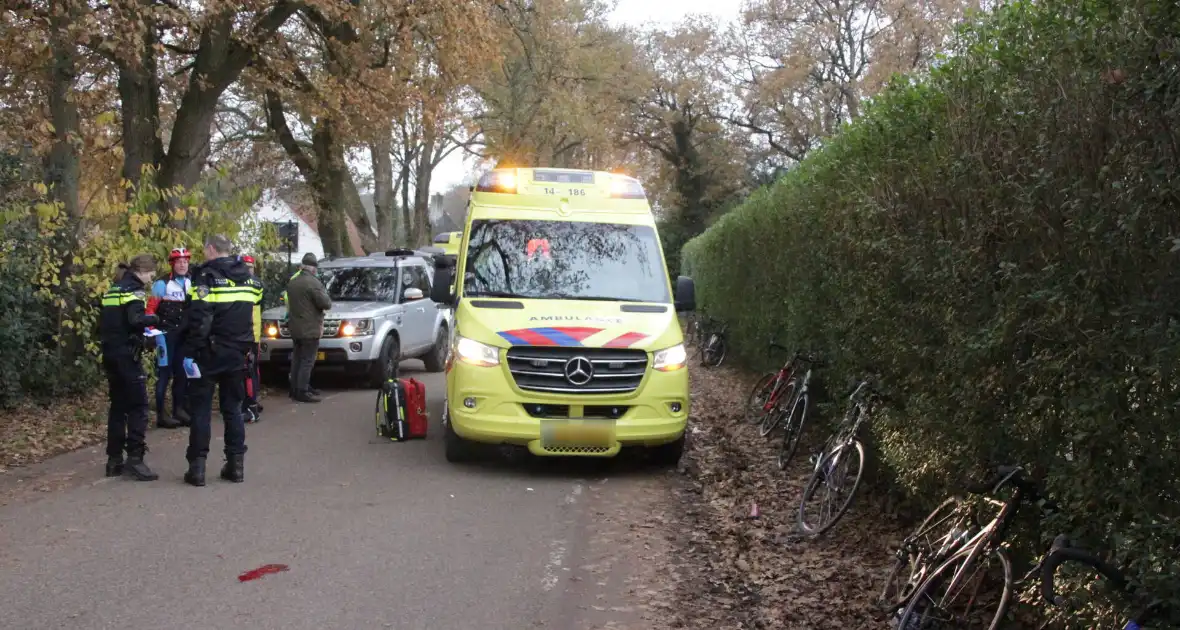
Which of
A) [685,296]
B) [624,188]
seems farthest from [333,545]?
[624,188]

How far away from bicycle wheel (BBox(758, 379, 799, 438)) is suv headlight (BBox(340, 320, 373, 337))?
6343mm

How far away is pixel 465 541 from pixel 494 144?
29060 mm

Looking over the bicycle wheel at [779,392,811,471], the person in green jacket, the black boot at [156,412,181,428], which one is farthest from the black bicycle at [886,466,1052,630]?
the person in green jacket

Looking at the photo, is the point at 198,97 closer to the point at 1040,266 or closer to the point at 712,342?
the point at 712,342

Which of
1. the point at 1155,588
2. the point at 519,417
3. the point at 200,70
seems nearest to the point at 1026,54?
the point at 1155,588

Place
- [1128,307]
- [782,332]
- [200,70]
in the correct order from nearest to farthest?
[1128,307] < [782,332] < [200,70]

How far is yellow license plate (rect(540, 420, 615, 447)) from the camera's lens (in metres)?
8.54

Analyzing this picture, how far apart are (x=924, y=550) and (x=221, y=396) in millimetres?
5749

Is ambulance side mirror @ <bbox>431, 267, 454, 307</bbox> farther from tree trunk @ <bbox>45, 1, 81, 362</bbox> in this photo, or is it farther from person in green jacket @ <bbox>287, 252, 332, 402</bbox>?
A: tree trunk @ <bbox>45, 1, 81, 362</bbox>

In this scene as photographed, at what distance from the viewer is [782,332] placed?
11875mm

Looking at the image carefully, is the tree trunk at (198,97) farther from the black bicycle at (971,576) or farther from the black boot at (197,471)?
the black bicycle at (971,576)

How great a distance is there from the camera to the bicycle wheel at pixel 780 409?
10021mm

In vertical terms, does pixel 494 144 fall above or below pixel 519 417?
above

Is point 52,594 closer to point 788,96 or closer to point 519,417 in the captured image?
point 519,417
